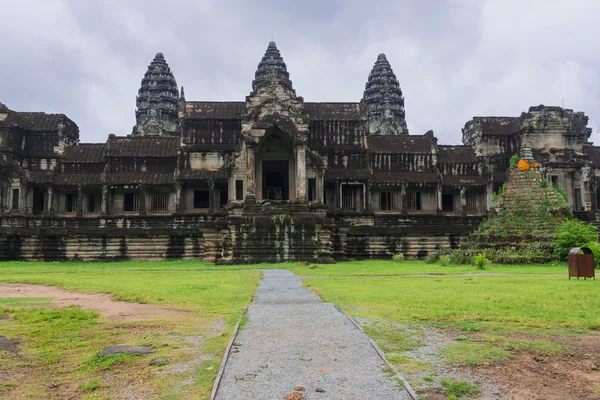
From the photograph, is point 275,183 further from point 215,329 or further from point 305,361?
point 305,361

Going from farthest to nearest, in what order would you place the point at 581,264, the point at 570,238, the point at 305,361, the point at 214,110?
the point at 214,110
the point at 570,238
the point at 581,264
the point at 305,361

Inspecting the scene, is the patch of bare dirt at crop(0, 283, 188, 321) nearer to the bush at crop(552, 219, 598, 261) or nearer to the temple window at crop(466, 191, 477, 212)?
the bush at crop(552, 219, 598, 261)

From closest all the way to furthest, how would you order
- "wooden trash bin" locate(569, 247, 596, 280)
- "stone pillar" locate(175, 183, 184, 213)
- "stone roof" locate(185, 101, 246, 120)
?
1. "wooden trash bin" locate(569, 247, 596, 280)
2. "stone pillar" locate(175, 183, 184, 213)
3. "stone roof" locate(185, 101, 246, 120)

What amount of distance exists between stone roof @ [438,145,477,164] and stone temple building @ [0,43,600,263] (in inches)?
5.7

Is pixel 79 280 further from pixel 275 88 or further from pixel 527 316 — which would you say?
pixel 275 88

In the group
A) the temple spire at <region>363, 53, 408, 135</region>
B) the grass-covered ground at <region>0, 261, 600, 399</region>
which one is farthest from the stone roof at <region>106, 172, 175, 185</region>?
the temple spire at <region>363, 53, 408, 135</region>

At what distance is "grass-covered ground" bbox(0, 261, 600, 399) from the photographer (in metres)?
6.41

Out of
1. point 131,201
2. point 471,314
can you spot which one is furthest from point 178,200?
point 471,314

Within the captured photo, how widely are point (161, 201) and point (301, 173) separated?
1574 cm

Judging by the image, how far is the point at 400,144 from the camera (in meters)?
45.1

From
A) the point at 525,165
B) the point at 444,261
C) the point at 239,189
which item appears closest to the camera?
the point at 444,261

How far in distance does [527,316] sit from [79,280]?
1542cm

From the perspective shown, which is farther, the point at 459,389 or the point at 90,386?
the point at 90,386

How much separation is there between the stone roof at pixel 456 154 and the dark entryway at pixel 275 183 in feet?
45.4
